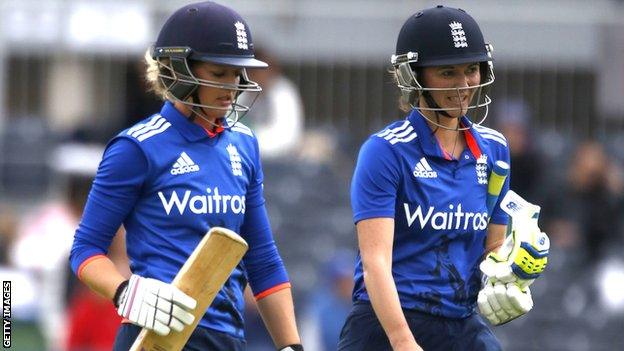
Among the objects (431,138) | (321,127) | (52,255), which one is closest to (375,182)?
(431,138)

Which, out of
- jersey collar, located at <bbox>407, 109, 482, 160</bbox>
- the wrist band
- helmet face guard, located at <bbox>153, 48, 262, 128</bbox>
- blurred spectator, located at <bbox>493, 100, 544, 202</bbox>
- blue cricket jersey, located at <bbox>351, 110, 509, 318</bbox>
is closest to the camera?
the wrist band

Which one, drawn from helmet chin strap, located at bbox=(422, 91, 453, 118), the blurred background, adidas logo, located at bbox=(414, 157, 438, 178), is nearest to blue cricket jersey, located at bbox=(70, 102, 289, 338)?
adidas logo, located at bbox=(414, 157, 438, 178)

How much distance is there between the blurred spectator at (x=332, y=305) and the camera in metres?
11.1

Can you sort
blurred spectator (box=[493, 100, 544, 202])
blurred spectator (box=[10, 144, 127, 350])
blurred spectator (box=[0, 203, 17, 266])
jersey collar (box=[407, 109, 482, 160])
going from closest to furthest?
jersey collar (box=[407, 109, 482, 160]), blurred spectator (box=[10, 144, 127, 350]), blurred spectator (box=[0, 203, 17, 266]), blurred spectator (box=[493, 100, 544, 202])

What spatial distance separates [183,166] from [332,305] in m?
5.58

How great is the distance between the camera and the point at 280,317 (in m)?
5.93

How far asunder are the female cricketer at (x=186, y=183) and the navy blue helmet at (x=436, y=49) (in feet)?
2.00

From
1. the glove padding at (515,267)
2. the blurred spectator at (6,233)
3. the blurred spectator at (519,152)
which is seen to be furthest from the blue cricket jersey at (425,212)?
the blurred spectator at (519,152)

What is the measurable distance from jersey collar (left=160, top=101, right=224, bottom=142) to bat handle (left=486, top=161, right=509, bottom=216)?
1.09 metres

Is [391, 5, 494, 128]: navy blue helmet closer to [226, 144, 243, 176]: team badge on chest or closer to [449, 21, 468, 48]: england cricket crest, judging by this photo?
[449, 21, 468, 48]: england cricket crest

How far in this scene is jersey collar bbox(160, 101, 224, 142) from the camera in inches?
226

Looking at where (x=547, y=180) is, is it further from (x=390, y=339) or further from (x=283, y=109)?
(x=390, y=339)

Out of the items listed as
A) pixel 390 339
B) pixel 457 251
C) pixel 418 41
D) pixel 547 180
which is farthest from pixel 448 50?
pixel 547 180

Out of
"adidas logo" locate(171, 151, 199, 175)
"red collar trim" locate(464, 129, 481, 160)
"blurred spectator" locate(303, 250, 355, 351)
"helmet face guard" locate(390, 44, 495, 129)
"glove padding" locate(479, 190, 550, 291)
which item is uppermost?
"helmet face guard" locate(390, 44, 495, 129)
